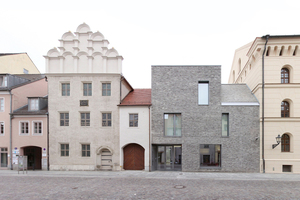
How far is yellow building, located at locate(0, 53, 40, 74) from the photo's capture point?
29844 millimetres

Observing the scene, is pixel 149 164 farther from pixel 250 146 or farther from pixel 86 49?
pixel 86 49

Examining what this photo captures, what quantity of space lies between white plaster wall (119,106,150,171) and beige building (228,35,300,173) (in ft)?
34.4

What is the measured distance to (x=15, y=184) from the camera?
48.3ft

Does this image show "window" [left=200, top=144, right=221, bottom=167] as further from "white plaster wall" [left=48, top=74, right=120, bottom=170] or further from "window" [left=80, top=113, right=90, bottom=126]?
"window" [left=80, top=113, right=90, bottom=126]

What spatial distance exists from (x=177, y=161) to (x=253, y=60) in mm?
12430

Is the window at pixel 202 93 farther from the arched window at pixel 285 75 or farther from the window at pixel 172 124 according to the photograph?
the arched window at pixel 285 75

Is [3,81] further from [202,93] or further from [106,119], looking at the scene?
[202,93]

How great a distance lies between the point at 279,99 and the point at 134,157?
47.8 ft

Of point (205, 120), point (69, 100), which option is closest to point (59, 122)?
point (69, 100)

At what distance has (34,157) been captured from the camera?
2262 cm

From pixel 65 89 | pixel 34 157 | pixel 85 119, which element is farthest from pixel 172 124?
pixel 34 157

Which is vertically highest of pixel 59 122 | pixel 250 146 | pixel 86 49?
pixel 86 49

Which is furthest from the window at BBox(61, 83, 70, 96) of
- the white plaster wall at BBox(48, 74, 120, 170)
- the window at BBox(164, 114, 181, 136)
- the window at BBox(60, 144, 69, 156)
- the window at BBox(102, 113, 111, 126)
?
the window at BBox(164, 114, 181, 136)

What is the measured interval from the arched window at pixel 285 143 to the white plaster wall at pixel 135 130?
490 inches
